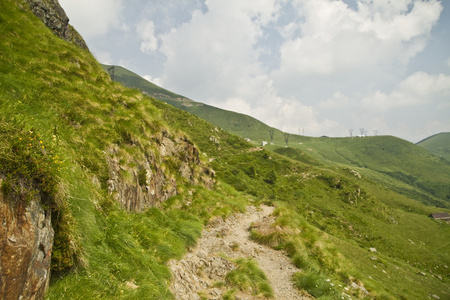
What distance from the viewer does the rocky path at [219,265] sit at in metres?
8.39

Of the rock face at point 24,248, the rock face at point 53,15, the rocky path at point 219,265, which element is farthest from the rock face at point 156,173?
the rock face at point 53,15

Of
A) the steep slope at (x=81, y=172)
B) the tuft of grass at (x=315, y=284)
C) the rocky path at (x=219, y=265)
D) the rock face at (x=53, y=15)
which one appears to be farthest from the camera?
the rock face at (x=53, y=15)

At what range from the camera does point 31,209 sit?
427cm

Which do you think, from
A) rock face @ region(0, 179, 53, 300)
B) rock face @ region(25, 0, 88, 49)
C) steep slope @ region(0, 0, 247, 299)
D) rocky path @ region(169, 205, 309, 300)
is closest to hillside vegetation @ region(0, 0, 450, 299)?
steep slope @ region(0, 0, 247, 299)

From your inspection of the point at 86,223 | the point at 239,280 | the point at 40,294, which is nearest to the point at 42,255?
the point at 40,294

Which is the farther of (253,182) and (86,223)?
(253,182)

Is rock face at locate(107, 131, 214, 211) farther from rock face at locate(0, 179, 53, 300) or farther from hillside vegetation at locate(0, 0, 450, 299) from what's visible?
rock face at locate(0, 179, 53, 300)

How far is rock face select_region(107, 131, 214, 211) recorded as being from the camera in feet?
35.7

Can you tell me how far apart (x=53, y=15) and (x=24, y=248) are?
26.8 m

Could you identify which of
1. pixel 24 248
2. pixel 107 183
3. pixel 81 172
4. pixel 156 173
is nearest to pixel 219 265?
pixel 107 183

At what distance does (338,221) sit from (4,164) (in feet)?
200

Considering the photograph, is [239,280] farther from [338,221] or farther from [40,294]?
[338,221]

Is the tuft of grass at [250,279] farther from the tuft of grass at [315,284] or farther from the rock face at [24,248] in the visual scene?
the rock face at [24,248]

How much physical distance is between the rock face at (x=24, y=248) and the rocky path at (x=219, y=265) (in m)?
4.42
